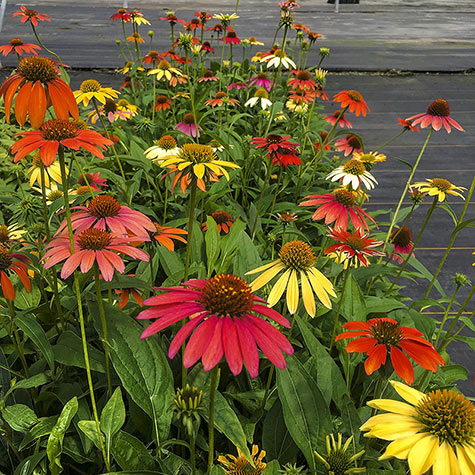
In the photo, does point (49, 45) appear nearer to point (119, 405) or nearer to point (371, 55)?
point (371, 55)

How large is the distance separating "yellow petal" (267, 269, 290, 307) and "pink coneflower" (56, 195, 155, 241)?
18cm

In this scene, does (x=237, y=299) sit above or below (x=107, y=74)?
above

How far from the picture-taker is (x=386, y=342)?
580 millimetres

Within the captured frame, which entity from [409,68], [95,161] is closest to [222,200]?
[95,161]

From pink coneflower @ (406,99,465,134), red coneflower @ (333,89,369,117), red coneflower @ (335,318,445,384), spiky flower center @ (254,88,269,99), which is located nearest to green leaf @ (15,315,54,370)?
red coneflower @ (335,318,445,384)

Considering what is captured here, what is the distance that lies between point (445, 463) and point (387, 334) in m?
Answer: 0.19

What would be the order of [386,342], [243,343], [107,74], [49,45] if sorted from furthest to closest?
1. [49,45]
2. [107,74]
3. [386,342]
4. [243,343]

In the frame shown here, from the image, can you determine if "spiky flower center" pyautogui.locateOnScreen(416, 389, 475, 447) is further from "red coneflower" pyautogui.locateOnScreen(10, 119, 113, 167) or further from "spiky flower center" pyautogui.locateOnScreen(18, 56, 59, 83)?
"spiky flower center" pyautogui.locateOnScreen(18, 56, 59, 83)

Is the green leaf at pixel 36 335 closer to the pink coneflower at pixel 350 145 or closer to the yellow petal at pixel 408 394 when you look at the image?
the yellow petal at pixel 408 394

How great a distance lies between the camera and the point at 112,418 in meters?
0.60

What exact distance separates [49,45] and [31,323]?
4.61m

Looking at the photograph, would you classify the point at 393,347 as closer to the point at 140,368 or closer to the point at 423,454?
the point at 423,454

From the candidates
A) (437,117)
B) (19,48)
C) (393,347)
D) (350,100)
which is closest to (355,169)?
(437,117)

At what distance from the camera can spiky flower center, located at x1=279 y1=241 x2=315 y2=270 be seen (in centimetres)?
66
